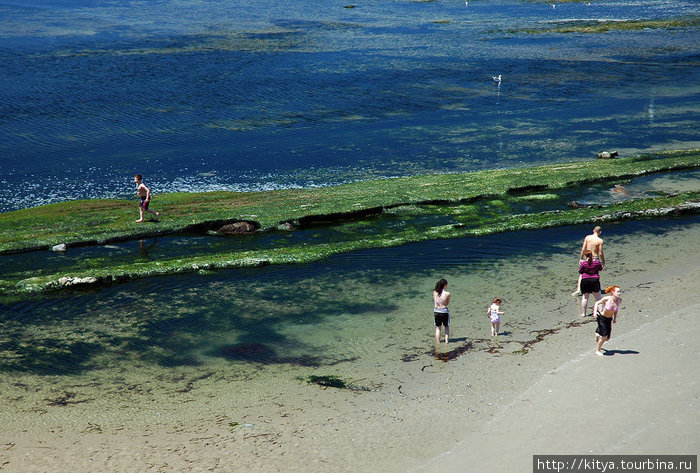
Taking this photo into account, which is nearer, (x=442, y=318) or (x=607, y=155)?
(x=442, y=318)

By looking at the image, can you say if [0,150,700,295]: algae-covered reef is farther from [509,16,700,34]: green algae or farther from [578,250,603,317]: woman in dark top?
[509,16,700,34]: green algae

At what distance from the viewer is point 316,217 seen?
32406 millimetres

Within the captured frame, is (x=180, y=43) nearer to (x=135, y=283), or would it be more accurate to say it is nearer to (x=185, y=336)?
(x=135, y=283)

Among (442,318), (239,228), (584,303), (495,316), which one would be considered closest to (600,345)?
(495,316)

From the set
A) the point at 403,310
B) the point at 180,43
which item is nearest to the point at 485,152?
the point at 403,310

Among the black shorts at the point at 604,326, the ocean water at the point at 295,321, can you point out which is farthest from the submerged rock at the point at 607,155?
the black shorts at the point at 604,326

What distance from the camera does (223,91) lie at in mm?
63750

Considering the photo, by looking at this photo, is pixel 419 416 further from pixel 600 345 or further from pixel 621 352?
pixel 621 352

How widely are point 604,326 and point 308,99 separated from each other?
4864 centimetres

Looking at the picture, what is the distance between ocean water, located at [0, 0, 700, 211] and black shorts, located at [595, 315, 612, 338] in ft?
87.7

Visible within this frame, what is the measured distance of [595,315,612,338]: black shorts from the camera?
16.6 metres

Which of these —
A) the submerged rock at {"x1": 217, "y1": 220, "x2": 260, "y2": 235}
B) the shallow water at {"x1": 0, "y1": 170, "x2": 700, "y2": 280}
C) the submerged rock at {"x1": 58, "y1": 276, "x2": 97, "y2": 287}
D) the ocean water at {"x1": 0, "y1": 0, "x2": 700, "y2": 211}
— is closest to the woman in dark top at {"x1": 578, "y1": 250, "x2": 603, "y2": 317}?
the shallow water at {"x1": 0, "y1": 170, "x2": 700, "y2": 280}

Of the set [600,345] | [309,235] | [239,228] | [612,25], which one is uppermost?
[612,25]

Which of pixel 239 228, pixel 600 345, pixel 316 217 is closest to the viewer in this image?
pixel 600 345
